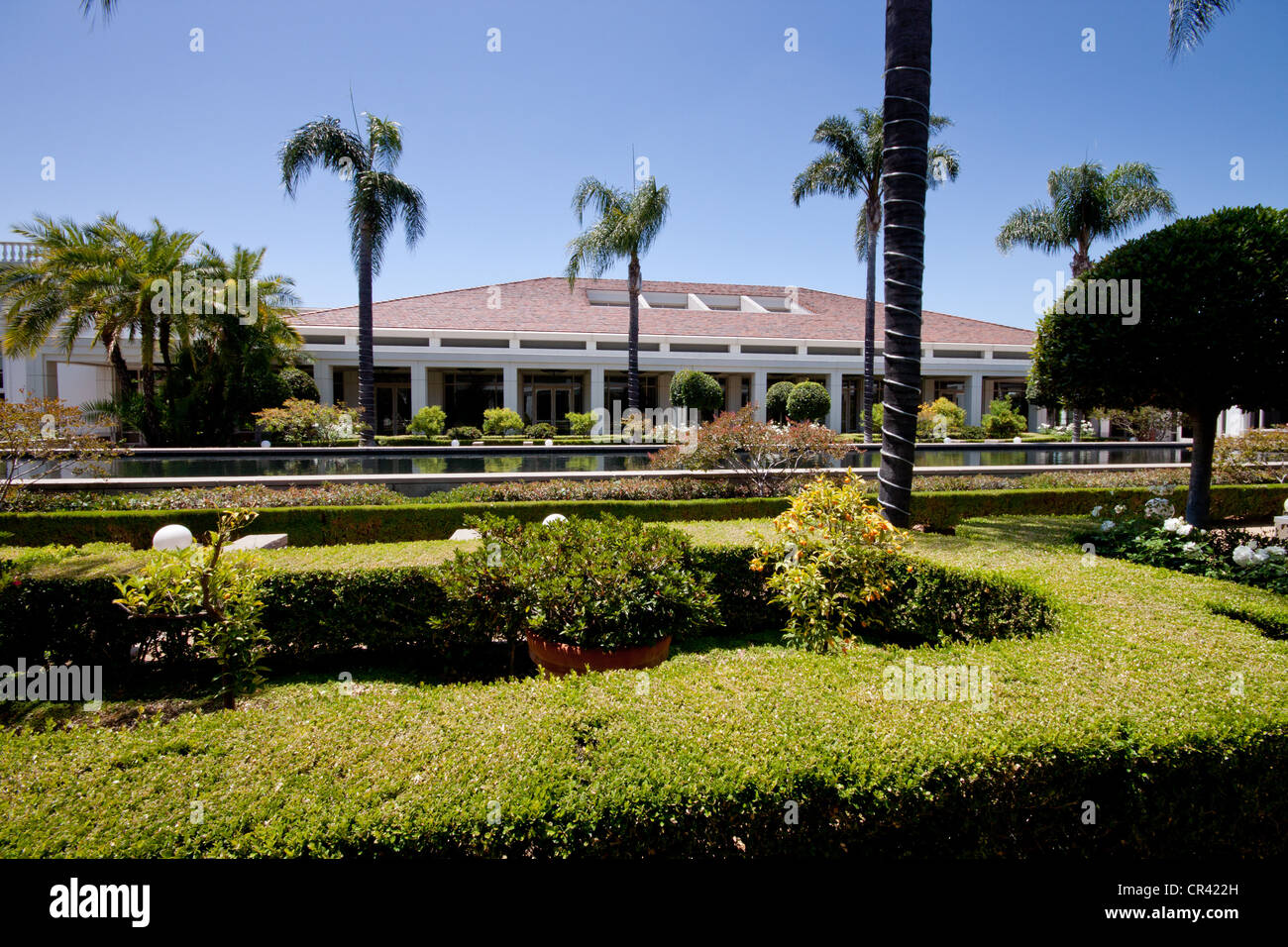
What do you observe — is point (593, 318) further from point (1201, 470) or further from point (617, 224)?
point (1201, 470)

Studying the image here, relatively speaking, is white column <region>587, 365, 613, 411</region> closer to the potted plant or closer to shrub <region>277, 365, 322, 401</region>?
shrub <region>277, 365, 322, 401</region>

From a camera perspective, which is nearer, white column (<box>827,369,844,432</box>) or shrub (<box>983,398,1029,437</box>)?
shrub (<box>983,398,1029,437</box>)

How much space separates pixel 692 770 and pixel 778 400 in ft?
81.4

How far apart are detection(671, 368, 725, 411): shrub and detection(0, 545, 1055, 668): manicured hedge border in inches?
738

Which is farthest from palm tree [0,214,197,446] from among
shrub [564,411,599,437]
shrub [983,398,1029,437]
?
shrub [983,398,1029,437]

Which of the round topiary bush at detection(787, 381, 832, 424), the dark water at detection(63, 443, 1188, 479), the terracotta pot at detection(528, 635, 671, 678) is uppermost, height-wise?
the round topiary bush at detection(787, 381, 832, 424)

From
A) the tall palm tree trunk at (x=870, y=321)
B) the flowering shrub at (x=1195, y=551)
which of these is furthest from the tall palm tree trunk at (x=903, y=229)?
the tall palm tree trunk at (x=870, y=321)

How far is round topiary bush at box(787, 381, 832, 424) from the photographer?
2495 centimetres

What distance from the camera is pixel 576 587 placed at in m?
4.46

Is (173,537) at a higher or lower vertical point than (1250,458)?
lower

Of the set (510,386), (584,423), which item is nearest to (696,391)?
(584,423)

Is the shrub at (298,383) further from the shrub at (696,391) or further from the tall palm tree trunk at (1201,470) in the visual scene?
the tall palm tree trunk at (1201,470)
